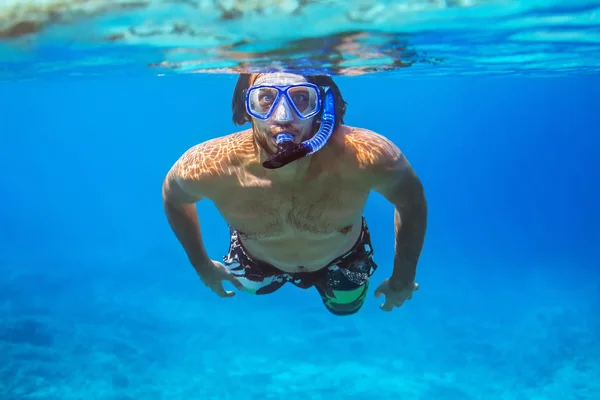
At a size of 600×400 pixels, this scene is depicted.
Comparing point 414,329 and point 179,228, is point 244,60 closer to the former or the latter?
point 179,228

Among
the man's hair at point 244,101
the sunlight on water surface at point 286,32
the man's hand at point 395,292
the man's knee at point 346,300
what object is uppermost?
the sunlight on water surface at point 286,32

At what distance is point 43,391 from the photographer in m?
10.4

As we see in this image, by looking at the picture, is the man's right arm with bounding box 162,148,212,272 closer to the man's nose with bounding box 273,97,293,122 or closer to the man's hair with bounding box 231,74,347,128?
the man's hair with bounding box 231,74,347,128

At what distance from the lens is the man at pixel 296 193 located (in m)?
3.81

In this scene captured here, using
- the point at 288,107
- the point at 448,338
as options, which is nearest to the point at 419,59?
the point at 288,107

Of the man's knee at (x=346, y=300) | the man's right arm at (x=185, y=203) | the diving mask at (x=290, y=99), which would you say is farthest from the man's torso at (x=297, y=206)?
the man's knee at (x=346, y=300)

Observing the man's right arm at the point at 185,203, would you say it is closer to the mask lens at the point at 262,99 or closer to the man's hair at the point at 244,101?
the man's hair at the point at 244,101

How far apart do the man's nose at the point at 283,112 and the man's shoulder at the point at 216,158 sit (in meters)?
0.54

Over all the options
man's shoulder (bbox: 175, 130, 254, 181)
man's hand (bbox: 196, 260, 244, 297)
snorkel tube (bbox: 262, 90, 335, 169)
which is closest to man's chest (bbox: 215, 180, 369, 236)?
man's shoulder (bbox: 175, 130, 254, 181)

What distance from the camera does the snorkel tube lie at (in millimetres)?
3295

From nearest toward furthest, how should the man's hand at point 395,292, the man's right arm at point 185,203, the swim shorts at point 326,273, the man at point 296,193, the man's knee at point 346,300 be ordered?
the man at point 296,193
the man's right arm at point 185,203
the man's hand at point 395,292
the swim shorts at point 326,273
the man's knee at point 346,300

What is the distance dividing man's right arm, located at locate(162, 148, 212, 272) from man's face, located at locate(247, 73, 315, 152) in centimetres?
81

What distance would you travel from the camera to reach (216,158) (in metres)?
4.21

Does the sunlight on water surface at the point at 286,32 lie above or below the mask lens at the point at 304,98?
above
